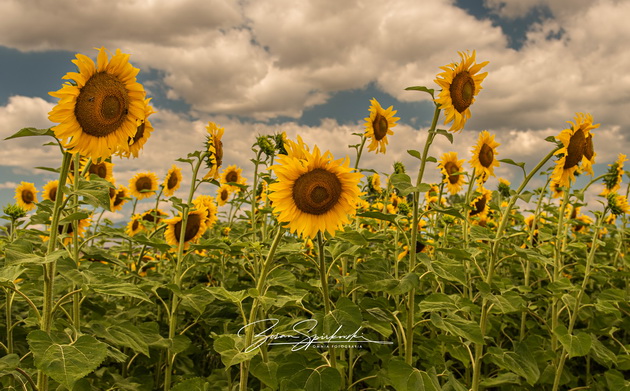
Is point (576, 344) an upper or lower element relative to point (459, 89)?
lower

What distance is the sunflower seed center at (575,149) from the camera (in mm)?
3531

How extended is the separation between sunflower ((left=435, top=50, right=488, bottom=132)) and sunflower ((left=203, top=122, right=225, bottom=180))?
1.87 metres

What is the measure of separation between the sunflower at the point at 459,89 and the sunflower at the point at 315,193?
3.22ft

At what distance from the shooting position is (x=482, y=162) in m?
4.81

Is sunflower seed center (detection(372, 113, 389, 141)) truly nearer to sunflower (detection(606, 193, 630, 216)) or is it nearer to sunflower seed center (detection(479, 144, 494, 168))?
sunflower seed center (detection(479, 144, 494, 168))

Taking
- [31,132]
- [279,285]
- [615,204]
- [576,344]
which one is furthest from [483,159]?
[31,132]

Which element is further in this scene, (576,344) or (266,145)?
(266,145)

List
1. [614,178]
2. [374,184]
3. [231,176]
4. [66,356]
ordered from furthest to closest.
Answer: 1. [374,184]
2. [231,176]
3. [614,178]
4. [66,356]

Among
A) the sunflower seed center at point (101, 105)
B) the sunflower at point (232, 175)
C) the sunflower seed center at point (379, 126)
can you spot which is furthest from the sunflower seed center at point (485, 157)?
the sunflower seed center at point (101, 105)

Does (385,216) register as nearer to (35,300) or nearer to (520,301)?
(520,301)

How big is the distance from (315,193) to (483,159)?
3032mm

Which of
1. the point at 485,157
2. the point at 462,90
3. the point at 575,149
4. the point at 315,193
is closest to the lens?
the point at 315,193

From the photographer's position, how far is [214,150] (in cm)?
375

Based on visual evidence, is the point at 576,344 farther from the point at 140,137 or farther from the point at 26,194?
the point at 26,194
